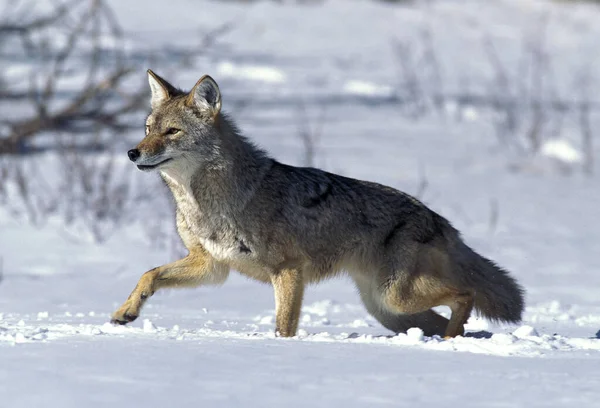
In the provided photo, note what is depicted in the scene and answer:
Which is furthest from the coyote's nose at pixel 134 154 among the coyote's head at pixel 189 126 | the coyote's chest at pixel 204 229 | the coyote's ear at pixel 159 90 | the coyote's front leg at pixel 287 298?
the coyote's front leg at pixel 287 298

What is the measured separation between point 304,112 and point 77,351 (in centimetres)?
1173

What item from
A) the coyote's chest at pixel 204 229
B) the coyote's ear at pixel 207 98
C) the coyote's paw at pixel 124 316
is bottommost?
the coyote's paw at pixel 124 316

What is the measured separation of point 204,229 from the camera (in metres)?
5.97

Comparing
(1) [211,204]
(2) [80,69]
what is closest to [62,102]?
(2) [80,69]

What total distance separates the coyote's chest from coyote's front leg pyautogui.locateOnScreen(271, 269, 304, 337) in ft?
0.83

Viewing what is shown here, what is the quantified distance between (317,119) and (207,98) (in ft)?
32.5

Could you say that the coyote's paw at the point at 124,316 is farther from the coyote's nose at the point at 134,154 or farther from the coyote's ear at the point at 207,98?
the coyote's ear at the point at 207,98

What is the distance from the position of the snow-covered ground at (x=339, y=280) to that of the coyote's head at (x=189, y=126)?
1.02 metres

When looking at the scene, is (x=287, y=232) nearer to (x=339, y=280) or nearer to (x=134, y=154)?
(x=134, y=154)

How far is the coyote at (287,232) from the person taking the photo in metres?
5.86

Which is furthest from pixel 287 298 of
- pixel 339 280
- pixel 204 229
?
pixel 339 280

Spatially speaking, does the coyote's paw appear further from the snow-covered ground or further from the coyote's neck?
the coyote's neck

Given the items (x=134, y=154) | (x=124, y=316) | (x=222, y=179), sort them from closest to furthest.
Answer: (x=134, y=154)
(x=124, y=316)
(x=222, y=179)

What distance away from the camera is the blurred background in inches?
394
